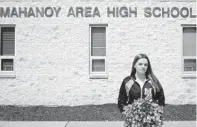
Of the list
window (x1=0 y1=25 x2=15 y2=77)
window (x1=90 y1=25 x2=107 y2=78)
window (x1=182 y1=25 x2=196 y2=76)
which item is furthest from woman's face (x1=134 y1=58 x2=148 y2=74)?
window (x1=0 y1=25 x2=15 y2=77)

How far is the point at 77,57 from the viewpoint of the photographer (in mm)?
11930

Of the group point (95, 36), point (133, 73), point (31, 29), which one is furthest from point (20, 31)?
point (133, 73)

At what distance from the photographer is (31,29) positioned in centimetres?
1198

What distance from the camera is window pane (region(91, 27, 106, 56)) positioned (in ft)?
39.8

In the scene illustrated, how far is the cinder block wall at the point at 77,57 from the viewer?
1194 centimetres

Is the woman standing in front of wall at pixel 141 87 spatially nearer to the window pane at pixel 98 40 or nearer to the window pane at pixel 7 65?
the window pane at pixel 98 40

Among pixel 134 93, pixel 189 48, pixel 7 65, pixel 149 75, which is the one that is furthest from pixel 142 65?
pixel 7 65

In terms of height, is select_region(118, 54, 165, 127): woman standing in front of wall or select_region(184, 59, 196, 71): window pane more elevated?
select_region(184, 59, 196, 71): window pane

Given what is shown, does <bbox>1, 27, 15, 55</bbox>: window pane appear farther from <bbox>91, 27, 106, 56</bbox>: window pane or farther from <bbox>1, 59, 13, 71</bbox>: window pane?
<bbox>91, 27, 106, 56</bbox>: window pane

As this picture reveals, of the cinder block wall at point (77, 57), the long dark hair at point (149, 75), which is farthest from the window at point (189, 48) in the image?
the long dark hair at point (149, 75)

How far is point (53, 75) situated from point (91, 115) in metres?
2.72

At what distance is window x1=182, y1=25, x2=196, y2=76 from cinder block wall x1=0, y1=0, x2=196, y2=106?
46 cm

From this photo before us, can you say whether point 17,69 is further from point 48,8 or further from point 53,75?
point 48,8

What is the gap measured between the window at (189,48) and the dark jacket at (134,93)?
8.38 metres
